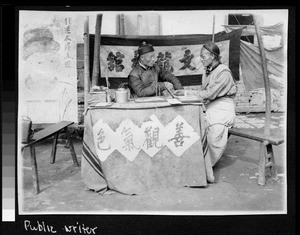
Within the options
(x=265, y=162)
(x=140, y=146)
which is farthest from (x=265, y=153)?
(x=140, y=146)

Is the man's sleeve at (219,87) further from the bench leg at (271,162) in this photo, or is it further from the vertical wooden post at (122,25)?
the vertical wooden post at (122,25)

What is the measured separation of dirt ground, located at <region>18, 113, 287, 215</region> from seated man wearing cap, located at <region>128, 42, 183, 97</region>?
846 mm

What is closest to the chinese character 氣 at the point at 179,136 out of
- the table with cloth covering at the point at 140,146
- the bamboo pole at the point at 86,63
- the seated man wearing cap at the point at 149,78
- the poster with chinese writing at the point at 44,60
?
the table with cloth covering at the point at 140,146

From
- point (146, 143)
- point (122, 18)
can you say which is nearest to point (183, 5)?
point (122, 18)

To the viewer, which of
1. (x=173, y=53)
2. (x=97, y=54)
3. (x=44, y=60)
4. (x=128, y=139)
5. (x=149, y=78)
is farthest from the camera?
(x=149, y=78)

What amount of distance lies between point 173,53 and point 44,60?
52.6 inches

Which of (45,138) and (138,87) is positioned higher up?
(138,87)

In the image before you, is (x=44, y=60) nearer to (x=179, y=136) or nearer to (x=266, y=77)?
(x=179, y=136)

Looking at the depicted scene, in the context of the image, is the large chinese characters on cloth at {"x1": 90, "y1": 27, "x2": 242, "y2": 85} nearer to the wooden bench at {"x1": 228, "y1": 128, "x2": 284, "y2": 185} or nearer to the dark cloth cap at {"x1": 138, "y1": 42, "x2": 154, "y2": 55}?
the dark cloth cap at {"x1": 138, "y1": 42, "x2": 154, "y2": 55}

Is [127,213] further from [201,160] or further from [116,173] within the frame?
[201,160]

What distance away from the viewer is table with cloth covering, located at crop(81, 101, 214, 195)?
3.88 metres

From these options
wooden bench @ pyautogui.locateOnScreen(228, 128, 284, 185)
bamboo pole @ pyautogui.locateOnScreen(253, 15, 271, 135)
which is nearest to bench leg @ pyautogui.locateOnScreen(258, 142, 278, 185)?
wooden bench @ pyautogui.locateOnScreen(228, 128, 284, 185)

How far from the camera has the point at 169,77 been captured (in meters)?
4.32

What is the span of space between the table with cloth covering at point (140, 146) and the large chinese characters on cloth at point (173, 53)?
20.8 inches
